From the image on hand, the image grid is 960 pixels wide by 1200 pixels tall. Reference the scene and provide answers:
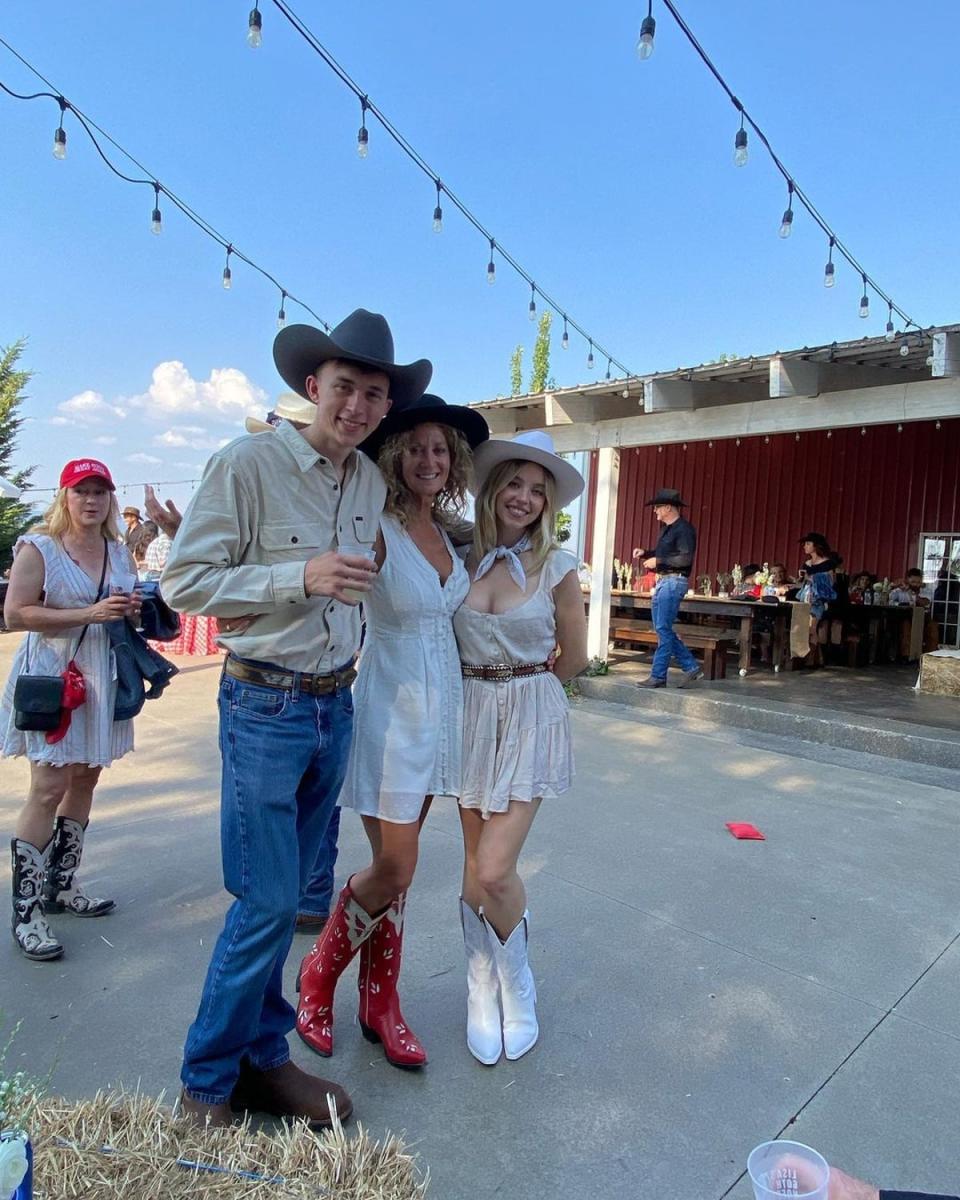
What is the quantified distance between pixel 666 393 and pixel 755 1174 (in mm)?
6740

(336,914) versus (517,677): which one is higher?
(517,677)

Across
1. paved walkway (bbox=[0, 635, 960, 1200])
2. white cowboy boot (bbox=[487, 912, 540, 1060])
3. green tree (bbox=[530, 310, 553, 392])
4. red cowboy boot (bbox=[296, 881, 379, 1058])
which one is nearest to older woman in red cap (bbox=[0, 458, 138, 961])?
paved walkway (bbox=[0, 635, 960, 1200])

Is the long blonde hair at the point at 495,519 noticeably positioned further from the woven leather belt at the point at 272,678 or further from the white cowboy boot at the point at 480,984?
the white cowboy boot at the point at 480,984

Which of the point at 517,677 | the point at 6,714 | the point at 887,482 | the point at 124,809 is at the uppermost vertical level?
the point at 887,482

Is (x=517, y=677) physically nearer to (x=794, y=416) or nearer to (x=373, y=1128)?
(x=373, y=1128)

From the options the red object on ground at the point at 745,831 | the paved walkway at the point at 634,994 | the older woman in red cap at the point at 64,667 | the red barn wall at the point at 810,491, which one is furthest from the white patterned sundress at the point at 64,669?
the red barn wall at the point at 810,491

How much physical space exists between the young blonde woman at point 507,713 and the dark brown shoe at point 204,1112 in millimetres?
727

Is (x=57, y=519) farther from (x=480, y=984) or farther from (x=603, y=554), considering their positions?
(x=603, y=554)

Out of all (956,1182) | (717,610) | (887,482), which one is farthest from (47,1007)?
(887,482)

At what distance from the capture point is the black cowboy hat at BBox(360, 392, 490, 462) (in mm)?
2162

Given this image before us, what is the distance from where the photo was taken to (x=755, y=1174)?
4.93ft

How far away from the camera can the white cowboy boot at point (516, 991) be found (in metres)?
2.31

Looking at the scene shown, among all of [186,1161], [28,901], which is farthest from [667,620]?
[186,1161]

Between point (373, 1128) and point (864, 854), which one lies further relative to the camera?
point (864, 854)
